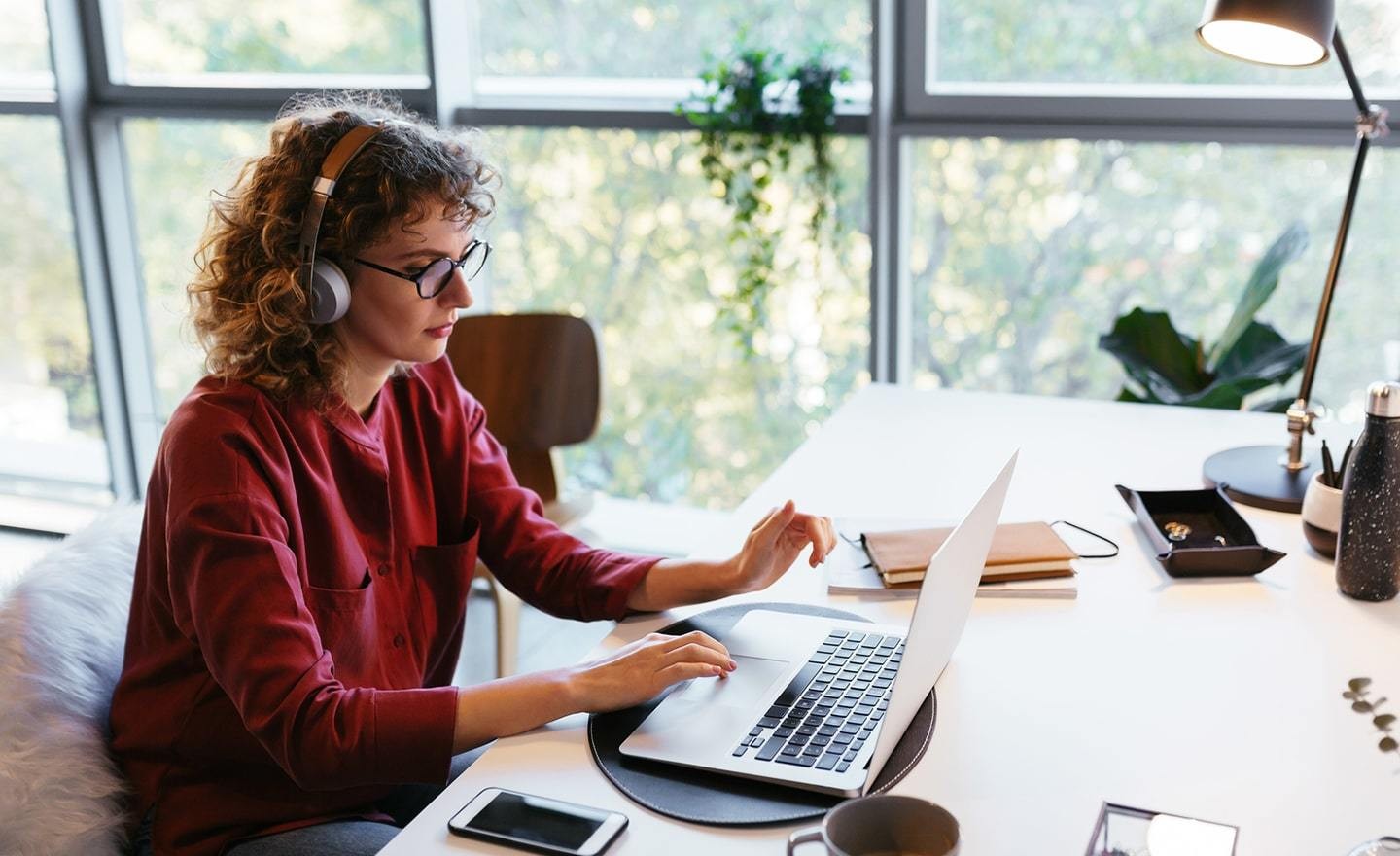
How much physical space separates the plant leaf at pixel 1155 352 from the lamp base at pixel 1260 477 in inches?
24.9

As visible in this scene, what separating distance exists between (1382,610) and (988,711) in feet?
1.62

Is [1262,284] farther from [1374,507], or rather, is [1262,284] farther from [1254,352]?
[1374,507]

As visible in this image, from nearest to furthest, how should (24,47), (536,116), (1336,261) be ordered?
1. (1336,261)
2. (536,116)
3. (24,47)

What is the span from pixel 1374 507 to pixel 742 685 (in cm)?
69

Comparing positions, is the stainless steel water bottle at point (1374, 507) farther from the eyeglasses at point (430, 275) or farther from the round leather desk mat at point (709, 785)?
the eyeglasses at point (430, 275)

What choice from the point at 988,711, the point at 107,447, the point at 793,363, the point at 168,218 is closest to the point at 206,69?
the point at 168,218

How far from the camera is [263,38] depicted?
11.4 ft

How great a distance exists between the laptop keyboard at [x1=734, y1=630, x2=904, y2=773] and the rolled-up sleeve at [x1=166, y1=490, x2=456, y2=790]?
0.29 meters

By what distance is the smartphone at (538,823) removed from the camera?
3.22 feet

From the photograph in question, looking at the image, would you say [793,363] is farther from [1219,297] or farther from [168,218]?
[168,218]

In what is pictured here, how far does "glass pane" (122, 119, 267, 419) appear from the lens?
366 cm

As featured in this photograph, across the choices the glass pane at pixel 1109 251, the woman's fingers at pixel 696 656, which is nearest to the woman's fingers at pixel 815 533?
the woman's fingers at pixel 696 656

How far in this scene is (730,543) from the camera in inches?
60.5

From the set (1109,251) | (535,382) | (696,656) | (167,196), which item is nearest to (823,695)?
(696,656)
